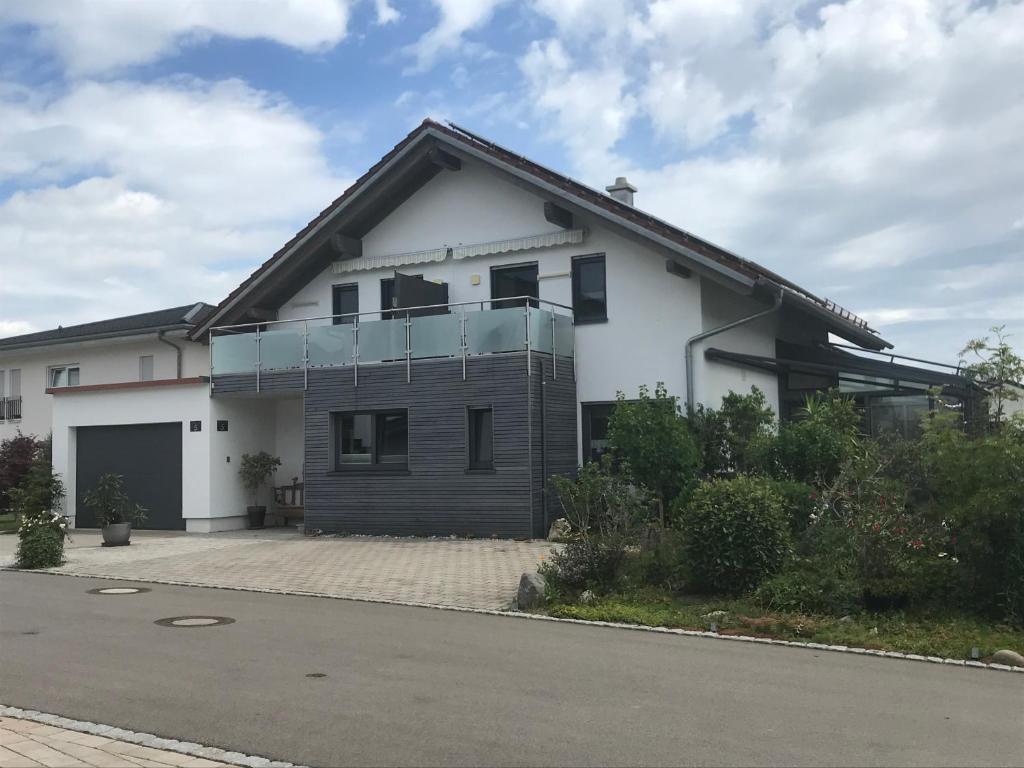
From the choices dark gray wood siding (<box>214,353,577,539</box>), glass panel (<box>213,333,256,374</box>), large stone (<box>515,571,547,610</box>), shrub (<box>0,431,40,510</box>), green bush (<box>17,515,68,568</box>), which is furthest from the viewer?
shrub (<box>0,431,40,510</box>)

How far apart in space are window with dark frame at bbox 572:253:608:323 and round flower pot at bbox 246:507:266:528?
8.33 metres

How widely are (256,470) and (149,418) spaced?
8.98ft

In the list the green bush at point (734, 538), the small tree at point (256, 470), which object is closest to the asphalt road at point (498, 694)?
the green bush at point (734, 538)

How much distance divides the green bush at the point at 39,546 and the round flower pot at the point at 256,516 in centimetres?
595

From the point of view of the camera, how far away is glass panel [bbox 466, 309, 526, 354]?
18.5 m

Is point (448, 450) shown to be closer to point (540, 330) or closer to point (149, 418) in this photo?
point (540, 330)

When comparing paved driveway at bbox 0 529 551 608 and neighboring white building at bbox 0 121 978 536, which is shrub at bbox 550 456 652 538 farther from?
neighboring white building at bbox 0 121 978 536

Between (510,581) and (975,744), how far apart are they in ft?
25.4

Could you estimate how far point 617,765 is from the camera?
554 centimetres

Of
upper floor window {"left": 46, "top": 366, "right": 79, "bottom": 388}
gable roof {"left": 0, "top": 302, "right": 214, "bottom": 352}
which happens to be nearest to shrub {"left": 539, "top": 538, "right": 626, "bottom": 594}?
gable roof {"left": 0, "top": 302, "right": 214, "bottom": 352}

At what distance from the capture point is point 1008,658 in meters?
8.37

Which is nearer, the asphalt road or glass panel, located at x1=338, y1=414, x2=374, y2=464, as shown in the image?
the asphalt road

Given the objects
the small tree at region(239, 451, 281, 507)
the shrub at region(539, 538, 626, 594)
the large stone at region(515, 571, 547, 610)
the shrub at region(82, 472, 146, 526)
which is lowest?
the large stone at region(515, 571, 547, 610)

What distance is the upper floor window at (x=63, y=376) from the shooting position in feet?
96.0
